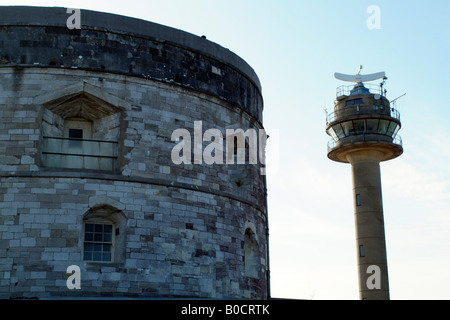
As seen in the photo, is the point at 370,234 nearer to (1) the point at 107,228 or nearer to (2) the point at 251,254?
(2) the point at 251,254

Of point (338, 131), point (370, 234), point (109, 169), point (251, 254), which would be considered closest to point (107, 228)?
point (109, 169)

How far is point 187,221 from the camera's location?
16.3 meters

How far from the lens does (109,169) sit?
16141 mm

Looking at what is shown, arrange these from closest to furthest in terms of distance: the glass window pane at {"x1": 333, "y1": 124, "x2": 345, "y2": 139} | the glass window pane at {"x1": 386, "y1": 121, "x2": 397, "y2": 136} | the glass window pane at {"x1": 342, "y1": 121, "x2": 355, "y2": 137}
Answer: the glass window pane at {"x1": 386, "y1": 121, "x2": 397, "y2": 136} < the glass window pane at {"x1": 342, "y1": 121, "x2": 355, "y2": 137} < the glass window pane at {"x1": 333, "y1": 124, "x2": 345, "y2": 139}

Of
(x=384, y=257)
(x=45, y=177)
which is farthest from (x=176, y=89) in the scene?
(x=384, y=257)

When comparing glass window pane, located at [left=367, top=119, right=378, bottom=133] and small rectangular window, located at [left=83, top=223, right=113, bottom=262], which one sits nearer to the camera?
small rectangular window, located at [left=83, top=223, right=113, bottom=262]

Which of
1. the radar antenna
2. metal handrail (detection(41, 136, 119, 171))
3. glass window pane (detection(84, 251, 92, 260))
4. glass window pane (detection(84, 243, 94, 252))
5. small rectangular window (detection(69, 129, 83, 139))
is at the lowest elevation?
glass window pane (detection(84, 251, 92, 260))

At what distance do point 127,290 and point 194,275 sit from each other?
1.85 m

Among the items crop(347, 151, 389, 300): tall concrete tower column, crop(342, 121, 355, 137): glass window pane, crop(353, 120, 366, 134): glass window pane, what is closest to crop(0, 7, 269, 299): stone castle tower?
crop(347, 151, 389, 300): tall concrete tower column

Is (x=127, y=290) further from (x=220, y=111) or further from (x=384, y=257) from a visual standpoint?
(x=384, y=257)

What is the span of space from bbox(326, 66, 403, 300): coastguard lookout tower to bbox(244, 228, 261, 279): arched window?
15416 mm

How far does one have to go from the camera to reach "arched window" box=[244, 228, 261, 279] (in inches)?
727

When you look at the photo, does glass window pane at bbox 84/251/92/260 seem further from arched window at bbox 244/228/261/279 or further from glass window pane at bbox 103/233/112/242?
arched window at bbox 244/228/261/279

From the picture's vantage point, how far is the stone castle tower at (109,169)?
14.8 metres
